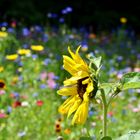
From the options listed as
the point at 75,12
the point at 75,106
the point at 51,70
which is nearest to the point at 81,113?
the point at 75,106

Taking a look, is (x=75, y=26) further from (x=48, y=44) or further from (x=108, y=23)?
(x=48, y=44)

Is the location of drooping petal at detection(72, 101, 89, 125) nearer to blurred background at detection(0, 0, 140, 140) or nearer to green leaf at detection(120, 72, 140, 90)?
green leaf at detection(120, 72, 140, 90)

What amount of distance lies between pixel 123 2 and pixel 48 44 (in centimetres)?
446

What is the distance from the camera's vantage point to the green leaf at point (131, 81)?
143 centimetres

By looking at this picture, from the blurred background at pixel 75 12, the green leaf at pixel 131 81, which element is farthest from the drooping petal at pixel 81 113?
the blurred background at pixel 75 12

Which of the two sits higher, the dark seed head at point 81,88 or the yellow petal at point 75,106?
the dark seed head at point 81,88

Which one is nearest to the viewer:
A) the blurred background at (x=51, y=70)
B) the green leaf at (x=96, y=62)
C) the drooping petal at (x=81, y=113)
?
the drooping petal at (x=81, y=113)

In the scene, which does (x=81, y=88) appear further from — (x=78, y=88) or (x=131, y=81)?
(x=131, y=81)

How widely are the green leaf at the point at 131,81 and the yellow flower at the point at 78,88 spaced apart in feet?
0.32

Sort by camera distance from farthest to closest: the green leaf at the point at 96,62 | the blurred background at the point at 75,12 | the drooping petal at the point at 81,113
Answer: the blurred background at the point at 75,12 < the green leaf at the point at 96,62 < the drooping petal at the point at 81,113

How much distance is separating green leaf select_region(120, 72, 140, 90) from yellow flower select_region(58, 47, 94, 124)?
96 millimetres

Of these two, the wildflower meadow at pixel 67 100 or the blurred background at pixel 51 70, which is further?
the blurred background at pixel 51 70

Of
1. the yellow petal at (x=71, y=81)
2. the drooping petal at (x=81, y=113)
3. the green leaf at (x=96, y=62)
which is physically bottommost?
the drooping petal at (x=81, y=113)

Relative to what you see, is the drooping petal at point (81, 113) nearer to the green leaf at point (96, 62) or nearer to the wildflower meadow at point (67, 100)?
the wildflower meadow at point (67, 100)
